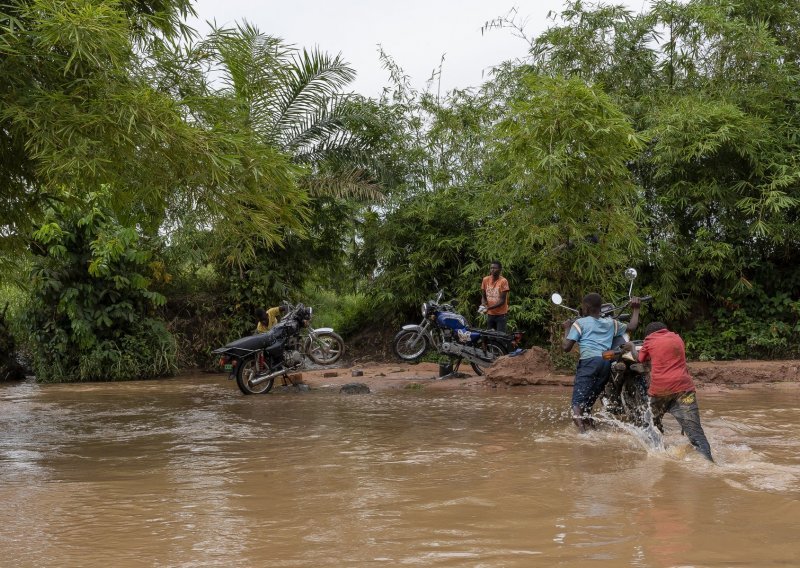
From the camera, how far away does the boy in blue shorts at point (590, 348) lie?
790cm

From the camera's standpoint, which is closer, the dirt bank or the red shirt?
the red shirt

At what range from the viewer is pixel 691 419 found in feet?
21.4

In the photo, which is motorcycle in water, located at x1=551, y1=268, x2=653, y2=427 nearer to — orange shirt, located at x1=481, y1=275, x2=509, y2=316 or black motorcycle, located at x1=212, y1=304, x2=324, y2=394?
orange shirt, located at x1=481, y1=275, x2=509, y2=316

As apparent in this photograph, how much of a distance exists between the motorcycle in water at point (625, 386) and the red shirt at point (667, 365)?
0.85m

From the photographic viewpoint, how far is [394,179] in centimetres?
1758

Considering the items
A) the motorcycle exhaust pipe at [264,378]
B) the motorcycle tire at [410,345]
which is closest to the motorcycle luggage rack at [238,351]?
the motorcycle exhaust pipe at [264,378]

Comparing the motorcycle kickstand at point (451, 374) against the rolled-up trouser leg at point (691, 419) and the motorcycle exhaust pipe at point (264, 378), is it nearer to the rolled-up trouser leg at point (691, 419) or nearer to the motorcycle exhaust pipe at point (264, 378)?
the motorcycle exhaust pipe at point (264, 378)

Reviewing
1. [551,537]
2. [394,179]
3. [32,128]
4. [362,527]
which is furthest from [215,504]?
[394,179]

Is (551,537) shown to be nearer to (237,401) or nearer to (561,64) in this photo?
(237,401)

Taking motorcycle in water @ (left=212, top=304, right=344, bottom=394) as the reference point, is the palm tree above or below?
above

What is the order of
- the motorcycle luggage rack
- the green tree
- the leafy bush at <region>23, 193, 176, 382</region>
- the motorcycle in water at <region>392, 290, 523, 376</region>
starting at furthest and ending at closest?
the leafy bush at <region>23, 193, 176, 382</region>, the motorcycle in water at <region>392, 290, 523, 376</region>, the motorcycle luggage rack, the green tree

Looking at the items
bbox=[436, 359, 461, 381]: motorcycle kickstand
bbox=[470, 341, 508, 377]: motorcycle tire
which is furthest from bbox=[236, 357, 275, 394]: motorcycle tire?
bbox=[470, 341, 508, 377]: motorcycle tire

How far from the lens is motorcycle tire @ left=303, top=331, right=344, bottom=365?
47.9 ft

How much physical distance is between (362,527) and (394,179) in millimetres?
13360
